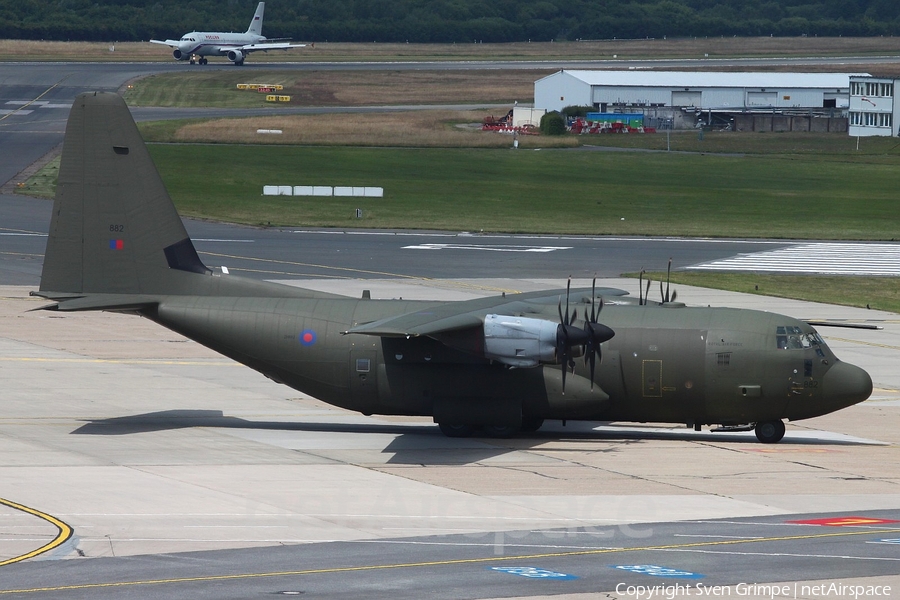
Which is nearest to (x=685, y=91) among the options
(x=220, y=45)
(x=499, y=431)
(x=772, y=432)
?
(x=220, y=45)

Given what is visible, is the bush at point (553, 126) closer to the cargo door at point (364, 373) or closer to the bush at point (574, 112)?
the bush at point (574, 112)

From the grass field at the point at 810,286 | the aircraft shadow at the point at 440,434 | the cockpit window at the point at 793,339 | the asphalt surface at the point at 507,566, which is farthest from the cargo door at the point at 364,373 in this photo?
the grass field at the point at 810,286

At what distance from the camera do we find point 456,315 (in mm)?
31500

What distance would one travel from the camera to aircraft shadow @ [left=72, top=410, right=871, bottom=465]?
3209cm

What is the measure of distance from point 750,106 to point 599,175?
61.7 meters

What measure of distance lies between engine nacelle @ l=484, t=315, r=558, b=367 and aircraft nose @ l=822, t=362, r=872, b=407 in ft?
26.3

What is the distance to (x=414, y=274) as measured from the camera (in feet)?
211

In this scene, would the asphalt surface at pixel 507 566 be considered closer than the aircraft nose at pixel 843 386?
Yes

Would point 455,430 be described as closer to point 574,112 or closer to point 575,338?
point 575,338

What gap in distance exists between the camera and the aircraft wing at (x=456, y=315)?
98.5ft

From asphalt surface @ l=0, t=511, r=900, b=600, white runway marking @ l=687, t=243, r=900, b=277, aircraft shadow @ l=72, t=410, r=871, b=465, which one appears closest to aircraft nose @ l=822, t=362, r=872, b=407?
aircraft shadow @ l=72, t=410, r=871, b=465

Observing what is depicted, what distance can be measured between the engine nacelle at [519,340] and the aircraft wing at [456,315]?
467 mm

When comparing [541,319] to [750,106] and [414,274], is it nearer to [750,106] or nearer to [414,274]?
[414,274]

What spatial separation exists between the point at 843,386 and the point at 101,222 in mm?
22142
